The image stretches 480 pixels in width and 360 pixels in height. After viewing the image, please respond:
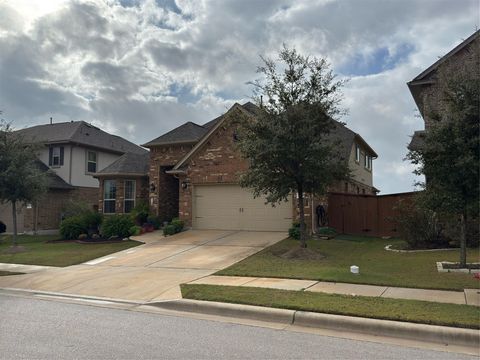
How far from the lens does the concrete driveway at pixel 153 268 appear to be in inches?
408

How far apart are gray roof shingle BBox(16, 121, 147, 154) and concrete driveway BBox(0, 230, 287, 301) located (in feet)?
43.9

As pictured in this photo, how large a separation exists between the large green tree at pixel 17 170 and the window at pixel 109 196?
6410 millimetres

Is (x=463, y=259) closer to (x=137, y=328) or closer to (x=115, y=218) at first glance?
(x=137, y=328)

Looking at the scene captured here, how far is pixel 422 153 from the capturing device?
10.2 metres

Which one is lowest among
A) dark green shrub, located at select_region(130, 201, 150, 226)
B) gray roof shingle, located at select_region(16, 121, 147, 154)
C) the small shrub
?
the small shrub

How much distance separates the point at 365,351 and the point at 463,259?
6153 millimetres

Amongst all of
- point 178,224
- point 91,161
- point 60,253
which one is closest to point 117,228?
point 178,224

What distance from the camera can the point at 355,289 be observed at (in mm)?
8867

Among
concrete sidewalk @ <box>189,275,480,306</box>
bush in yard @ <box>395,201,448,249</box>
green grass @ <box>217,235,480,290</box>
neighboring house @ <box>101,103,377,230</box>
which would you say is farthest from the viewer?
neighboring house @ <box>101,103,377,230</box>

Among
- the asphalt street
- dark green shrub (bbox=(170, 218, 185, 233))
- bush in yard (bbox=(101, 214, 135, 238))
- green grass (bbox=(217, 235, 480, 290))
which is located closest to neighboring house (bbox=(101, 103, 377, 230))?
dark green shrub (bbox=(170, 218, 185, 233))

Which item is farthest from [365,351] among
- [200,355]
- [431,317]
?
[200,355]

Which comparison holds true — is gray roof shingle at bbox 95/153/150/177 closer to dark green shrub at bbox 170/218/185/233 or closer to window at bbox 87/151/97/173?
window at bbox 87/151/97/173

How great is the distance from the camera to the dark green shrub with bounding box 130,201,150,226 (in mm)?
23237

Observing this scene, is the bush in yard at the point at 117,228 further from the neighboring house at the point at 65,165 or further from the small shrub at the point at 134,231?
the neighboring house at the point at 65,165
